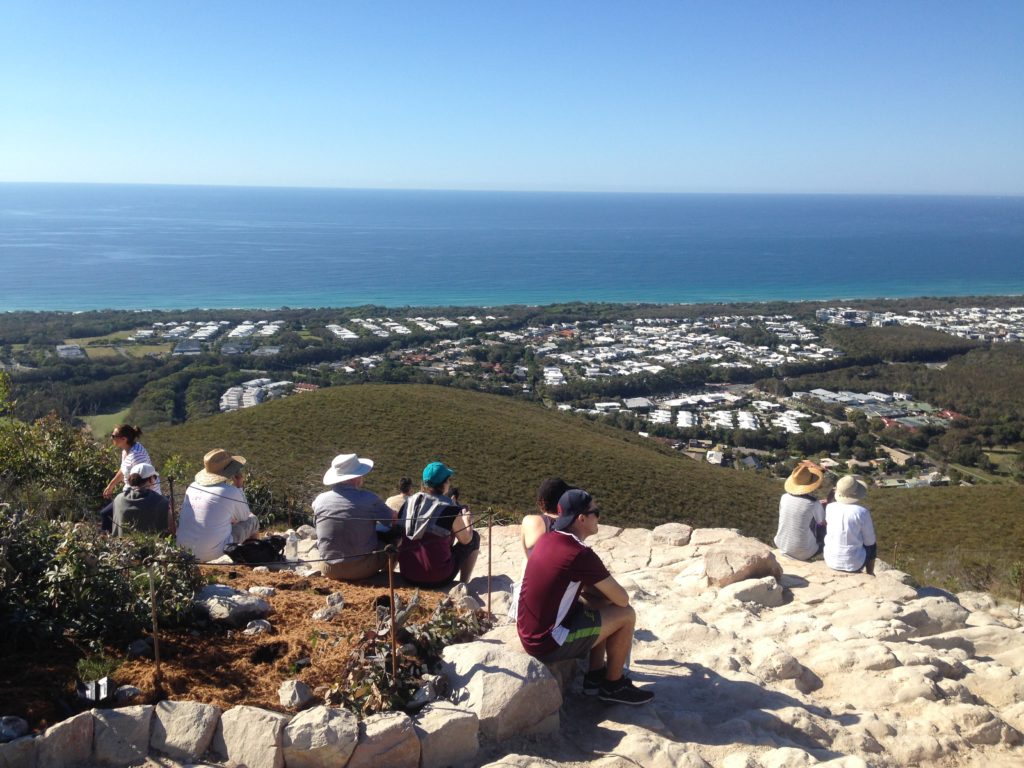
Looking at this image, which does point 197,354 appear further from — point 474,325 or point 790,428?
point 790,428

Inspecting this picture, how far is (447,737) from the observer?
3582mm

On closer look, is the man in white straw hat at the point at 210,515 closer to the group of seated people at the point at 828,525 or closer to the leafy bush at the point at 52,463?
the leafy bush at the point at 52,463

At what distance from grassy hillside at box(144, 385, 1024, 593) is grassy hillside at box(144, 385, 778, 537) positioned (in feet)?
0.14

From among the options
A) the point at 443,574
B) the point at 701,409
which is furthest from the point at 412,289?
the point at 443,574

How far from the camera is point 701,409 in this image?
41438 millimetres

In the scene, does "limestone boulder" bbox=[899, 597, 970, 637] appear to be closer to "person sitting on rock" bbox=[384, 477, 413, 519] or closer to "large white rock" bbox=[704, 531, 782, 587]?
"large white rock" bbox=[704, 531, 782, 587]

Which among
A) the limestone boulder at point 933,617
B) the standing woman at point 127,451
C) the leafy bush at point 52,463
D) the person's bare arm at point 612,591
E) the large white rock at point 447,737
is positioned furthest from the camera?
the leafy bush at point 52,463

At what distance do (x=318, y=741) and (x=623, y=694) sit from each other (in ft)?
5.86

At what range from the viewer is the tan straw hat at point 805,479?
7.59 m

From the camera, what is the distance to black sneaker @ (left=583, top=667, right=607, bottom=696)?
4.32 metres

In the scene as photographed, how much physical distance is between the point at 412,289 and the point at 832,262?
267 feet

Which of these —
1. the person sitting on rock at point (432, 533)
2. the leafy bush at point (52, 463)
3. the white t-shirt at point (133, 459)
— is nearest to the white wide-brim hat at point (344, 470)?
the person sitting on rock at point (432, 533)

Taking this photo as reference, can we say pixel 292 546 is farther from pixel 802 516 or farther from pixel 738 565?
pixel 802 516

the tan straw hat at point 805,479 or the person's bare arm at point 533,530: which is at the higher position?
the person's bare arm at point 533,530
